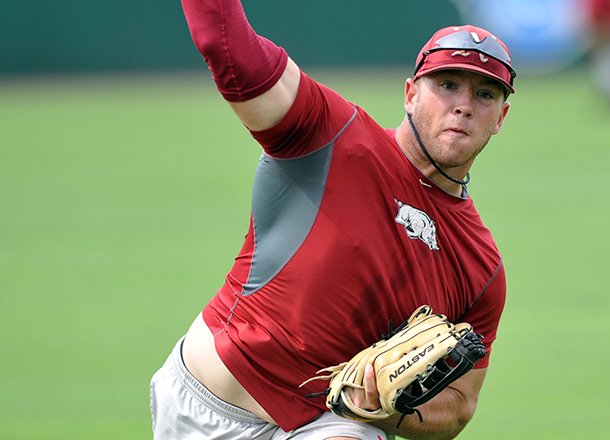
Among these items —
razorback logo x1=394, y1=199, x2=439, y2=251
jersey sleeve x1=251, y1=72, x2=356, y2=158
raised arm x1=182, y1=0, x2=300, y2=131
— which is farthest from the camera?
razorback logo x1=394, y1=199, x2=439, y2=251

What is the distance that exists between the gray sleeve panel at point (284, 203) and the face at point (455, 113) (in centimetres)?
54

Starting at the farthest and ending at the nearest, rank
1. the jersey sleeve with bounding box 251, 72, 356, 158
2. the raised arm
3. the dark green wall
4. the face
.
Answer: the dark green wall
the face
the jersey sleeve with bounding box 251, 72, 356, 158
the raised arm

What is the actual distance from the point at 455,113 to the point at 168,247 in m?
9.19

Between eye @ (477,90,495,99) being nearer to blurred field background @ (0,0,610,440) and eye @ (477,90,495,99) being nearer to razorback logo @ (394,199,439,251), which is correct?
razorback logo @ (394,199,439,251)

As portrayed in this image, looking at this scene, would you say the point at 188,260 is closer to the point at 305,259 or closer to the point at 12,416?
the point at 12,416

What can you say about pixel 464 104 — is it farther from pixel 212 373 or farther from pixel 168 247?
pixel 168 247

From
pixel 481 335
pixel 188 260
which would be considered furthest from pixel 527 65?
pixel 481 335

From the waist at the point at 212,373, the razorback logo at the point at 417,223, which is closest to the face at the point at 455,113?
the razorback logo at the point at 417,223

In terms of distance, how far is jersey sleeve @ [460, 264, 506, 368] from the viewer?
5.22 meters

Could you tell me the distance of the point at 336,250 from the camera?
474 cm

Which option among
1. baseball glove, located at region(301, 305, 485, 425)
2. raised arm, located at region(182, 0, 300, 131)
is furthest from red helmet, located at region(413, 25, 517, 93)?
baseball glove, located at region(301, 305, 485, 425)

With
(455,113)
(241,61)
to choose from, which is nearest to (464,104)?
(455,113)

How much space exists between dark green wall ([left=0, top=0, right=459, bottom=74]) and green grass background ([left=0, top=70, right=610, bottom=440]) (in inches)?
78.3

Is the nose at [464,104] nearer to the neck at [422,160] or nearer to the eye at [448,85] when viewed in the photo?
the eye at [448,85]
